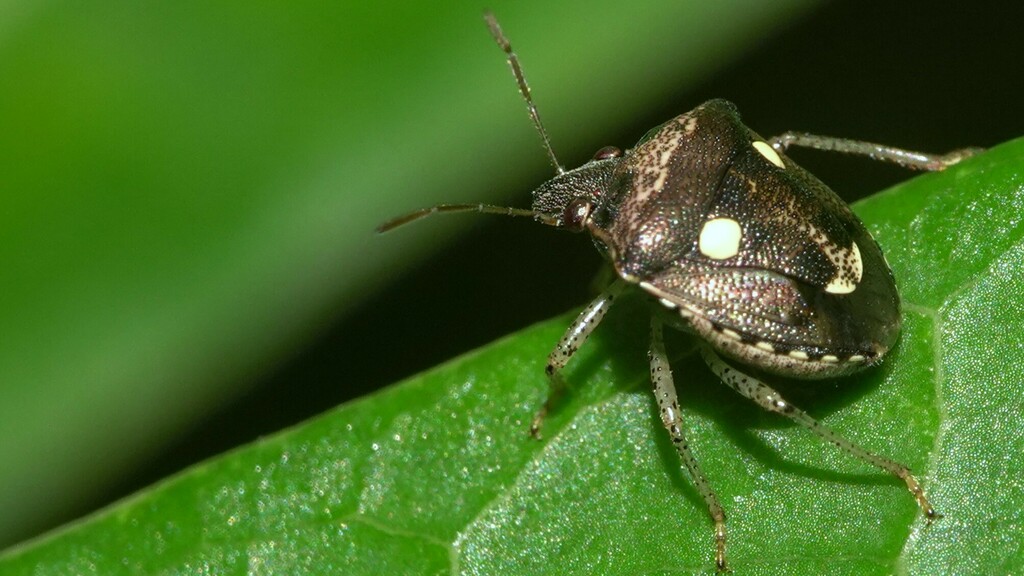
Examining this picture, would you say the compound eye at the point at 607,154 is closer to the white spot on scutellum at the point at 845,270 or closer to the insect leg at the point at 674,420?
the insect leg at the point at 674,420

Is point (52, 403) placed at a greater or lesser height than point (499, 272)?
greater

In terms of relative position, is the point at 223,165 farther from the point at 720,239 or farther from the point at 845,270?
the point at 845,270

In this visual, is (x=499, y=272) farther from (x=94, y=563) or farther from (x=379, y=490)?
(x=94, y=563)

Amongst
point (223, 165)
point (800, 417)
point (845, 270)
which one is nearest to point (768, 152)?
point (845, 270)

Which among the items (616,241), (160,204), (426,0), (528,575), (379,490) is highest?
(426,0)

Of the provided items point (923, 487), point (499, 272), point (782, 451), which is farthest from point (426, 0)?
point (923, 487)

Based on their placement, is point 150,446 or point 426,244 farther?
point 426,244

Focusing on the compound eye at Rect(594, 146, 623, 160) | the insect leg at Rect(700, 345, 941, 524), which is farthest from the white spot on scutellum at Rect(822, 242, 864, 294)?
the compound eye at Rect(594, 146, 623, 160)
